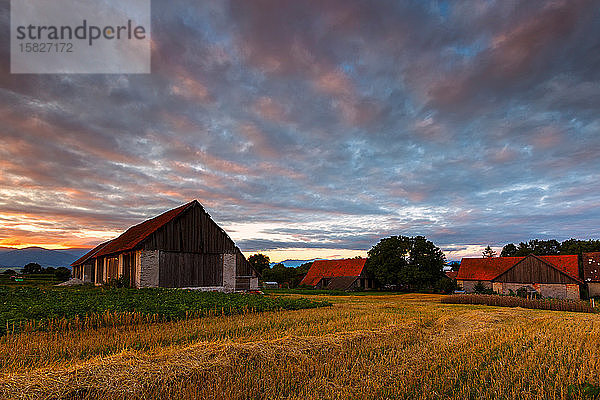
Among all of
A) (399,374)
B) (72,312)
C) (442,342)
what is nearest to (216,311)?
(72,312)

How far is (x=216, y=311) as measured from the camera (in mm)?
17438

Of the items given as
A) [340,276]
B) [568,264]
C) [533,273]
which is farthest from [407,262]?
[568,264]

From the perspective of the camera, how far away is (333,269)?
227ft

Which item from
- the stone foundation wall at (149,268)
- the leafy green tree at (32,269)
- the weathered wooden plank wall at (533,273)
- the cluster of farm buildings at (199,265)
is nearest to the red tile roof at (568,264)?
the cluster of farm buildings at (199,265)

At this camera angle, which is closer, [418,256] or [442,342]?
[442,342]

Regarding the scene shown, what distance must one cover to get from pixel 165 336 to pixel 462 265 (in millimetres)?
65454

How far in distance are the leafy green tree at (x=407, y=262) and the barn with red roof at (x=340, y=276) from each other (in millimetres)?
2226

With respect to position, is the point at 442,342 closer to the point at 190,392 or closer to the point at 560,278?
the point at 190,392

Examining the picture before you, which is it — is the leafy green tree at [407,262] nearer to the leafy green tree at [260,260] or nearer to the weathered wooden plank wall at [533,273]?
the weathered wooden plank wall at [533,273]

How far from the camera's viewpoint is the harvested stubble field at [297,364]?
260 inches

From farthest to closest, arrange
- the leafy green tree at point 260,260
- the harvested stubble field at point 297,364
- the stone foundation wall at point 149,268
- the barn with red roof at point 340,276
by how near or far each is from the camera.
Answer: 1. the leafy green tree at point 260,260
2. the barn with red roof at point 340,276
3. the stone foundation wall at point 149,268
4. the harvested stubble field at point 297,364

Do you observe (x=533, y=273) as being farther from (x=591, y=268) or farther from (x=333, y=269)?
(x=333, y=269)

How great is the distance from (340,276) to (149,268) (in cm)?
4075

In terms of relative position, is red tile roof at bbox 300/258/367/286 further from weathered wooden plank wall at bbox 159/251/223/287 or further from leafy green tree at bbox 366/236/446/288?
weathered wooden plank wall at bbox 159/251/223/287
